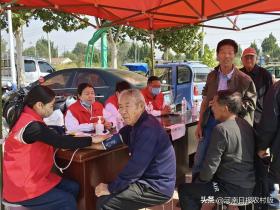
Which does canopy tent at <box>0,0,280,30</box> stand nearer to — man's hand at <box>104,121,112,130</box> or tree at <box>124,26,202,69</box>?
man's hand at <box>104,121,112,130</box>

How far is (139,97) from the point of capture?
2.46 m

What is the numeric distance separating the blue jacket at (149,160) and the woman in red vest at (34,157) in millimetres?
469

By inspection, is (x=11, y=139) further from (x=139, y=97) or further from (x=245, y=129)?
(x=245, y=129)

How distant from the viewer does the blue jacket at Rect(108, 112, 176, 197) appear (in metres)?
2.33

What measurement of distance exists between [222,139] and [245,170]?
31 centimetres

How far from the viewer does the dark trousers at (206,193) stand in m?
2.65

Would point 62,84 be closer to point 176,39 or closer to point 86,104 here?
point 86,104

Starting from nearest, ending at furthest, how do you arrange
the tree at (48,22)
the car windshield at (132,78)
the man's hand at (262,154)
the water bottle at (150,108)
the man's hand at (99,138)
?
the man's hand at (262,154) → the man's hand at (99,138) → the water bottle at (150,108) → the car windshield at (132,78) → the tree at (48,22)

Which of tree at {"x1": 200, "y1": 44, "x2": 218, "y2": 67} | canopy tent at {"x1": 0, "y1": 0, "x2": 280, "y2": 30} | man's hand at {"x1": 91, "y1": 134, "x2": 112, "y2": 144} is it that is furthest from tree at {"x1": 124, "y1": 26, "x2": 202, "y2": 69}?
man's hand at {"x1": 91, "y1": 134, "x2": 112, "y2": 144}

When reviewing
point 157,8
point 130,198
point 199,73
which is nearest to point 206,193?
point 130,198

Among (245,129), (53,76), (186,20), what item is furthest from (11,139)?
(53,76)

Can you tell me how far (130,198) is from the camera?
2.43 m

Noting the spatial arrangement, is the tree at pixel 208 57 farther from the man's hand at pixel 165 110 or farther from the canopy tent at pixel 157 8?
the man's hand at pixel 165 110

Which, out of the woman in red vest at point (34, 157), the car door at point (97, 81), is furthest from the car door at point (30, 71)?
the woman in red vest at point (34, 157)
